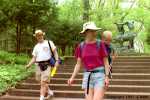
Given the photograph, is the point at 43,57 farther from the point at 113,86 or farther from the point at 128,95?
the point at 113,86

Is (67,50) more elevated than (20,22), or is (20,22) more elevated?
(20,22)

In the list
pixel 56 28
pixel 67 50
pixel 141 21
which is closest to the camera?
pixel 56 28

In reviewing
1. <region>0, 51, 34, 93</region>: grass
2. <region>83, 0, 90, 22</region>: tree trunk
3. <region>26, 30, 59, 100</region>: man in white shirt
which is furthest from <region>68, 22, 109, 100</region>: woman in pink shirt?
Answer: <region>83, 0, 90, 22</region>: tree trunk

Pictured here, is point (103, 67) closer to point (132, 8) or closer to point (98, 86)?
point (98, 86)

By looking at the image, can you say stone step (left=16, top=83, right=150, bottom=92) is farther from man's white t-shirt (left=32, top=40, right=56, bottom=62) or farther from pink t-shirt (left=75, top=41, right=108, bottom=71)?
pink t-shirt (left=75, top=41, right=108, bottom=71)

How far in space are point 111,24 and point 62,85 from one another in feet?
57.1

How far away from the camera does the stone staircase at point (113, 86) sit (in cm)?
1302

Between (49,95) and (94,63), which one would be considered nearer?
(94,63)

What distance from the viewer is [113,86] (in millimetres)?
13859

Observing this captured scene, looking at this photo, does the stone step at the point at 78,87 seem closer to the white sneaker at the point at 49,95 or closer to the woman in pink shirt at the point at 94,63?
the white sneaker at the point at 49,95

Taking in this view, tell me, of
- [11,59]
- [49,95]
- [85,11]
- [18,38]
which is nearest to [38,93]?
[49,95]

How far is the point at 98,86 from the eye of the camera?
323 inches

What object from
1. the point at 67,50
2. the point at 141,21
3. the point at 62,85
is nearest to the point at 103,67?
the point at 62,85

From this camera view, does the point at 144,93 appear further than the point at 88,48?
Yes
